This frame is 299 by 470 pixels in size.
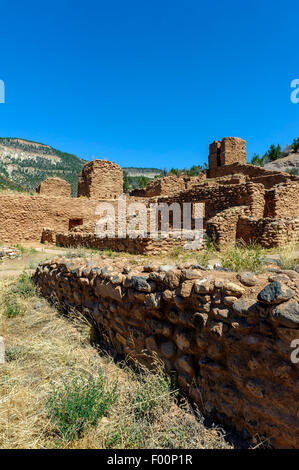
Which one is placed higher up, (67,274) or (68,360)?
(67,274)

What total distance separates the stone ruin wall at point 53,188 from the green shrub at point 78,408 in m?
15.6

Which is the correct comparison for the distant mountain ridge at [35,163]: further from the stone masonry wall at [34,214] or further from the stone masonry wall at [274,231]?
the stone masonry wall at [274,231]

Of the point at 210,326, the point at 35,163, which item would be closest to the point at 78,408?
the point at 210,326

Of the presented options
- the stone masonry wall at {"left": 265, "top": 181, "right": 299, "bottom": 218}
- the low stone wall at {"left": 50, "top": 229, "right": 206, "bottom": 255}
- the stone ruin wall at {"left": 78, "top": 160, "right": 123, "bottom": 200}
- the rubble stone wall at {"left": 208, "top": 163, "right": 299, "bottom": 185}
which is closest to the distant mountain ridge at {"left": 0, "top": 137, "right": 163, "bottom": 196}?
the rubble stone wall at {"left": 208, "top": 163, "right": 299, "bottom": 185}

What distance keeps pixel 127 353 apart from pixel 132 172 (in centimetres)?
10651

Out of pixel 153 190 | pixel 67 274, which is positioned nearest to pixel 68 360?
pixel 67 274

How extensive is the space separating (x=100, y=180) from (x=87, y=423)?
15.8 m

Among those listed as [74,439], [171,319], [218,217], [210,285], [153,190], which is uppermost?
[153,190]

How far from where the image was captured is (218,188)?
10.7m

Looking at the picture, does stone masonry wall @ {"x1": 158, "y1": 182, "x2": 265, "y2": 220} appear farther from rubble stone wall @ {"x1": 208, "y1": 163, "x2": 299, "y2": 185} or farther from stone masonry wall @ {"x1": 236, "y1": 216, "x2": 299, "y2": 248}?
rubble stone wall @ {"x1": 208, "y1": 163, "x2": 299, "y2": 185}

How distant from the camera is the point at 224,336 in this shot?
1.91 meters

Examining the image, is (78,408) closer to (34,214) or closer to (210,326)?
(210,326)

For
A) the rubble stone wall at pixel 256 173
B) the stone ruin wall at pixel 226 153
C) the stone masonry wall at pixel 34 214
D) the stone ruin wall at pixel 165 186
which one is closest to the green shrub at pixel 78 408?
the stone masonry wall at pixel 34 214

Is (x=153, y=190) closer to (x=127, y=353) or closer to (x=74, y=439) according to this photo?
(x=127, y=353)
